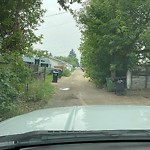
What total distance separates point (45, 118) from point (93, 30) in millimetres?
26166

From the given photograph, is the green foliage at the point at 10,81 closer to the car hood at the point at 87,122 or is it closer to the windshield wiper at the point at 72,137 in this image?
the car hood at the point at 87,122

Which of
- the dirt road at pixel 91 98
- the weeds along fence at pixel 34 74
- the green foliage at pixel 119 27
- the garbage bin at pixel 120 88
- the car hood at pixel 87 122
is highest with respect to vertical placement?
the green foliage at pixel 119 27

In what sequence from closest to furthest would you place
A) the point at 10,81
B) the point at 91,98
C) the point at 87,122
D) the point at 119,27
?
the point at 87,122 → the point at 10,81 → the point at 91,98 → the point at 119,27

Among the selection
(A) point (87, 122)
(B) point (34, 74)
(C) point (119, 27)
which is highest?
(C) point (119, 27)

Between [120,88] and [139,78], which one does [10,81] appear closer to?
[120,88]

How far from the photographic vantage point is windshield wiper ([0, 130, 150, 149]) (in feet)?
7.42

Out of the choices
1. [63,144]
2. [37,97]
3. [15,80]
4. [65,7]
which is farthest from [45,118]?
[37,97]

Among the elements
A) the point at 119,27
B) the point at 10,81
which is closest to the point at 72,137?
the point at 10,81

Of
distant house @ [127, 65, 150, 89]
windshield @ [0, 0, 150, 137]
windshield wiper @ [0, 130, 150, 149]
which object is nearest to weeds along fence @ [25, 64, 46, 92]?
windshield @ [0, 0, 150, 137]

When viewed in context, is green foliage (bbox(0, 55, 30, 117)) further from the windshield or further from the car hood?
the car hood

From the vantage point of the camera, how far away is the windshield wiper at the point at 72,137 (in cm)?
226

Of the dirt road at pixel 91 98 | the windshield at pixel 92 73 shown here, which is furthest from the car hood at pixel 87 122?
the dirt road at pixel 91 98

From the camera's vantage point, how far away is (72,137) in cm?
230

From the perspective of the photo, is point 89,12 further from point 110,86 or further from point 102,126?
point 102,126
